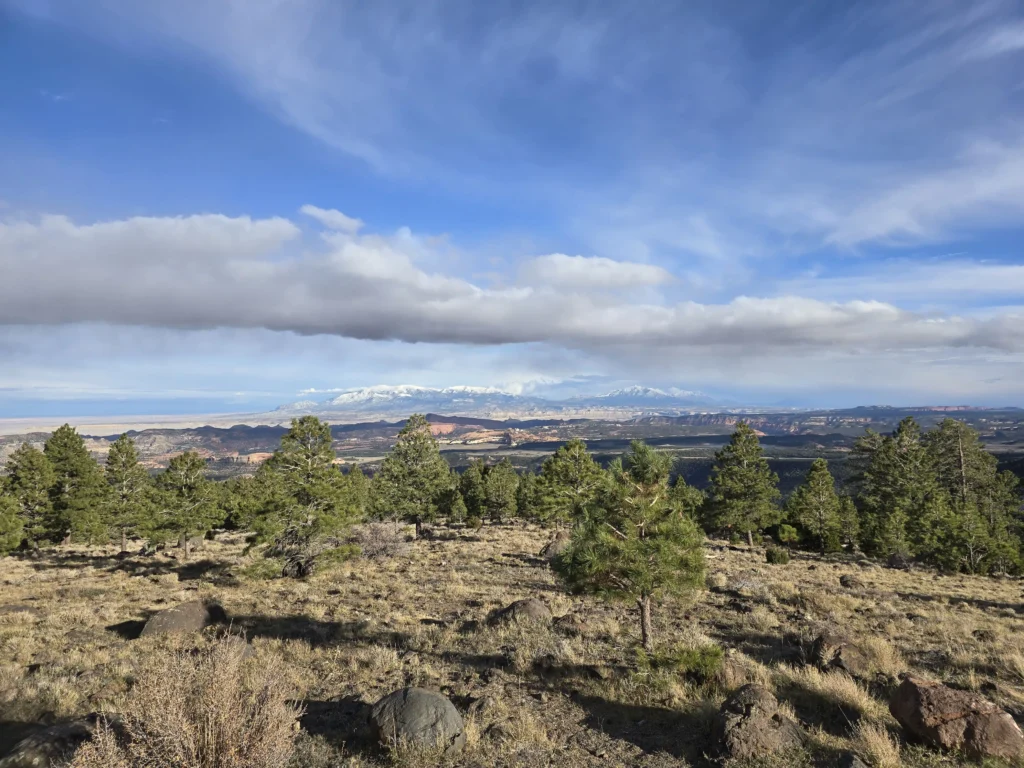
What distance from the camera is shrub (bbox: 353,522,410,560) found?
Result: 111 ft

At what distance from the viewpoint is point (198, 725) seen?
6.80m

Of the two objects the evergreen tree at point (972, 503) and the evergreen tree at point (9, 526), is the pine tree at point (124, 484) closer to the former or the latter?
the evergreen tree at point (9, 526)

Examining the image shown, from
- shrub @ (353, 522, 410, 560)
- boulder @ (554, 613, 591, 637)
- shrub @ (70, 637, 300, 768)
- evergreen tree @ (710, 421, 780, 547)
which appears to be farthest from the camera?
evergreen tree @ (710, 421, 780, 547)

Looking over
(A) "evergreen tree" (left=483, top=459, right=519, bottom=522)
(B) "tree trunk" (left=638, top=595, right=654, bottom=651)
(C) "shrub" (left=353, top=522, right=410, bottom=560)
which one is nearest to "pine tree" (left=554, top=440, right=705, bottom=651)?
(B) "tree trunk" (left=638, top=595, right=654, bottom=651)

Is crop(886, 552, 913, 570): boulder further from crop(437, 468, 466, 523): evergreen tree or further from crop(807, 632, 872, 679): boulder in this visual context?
crop(437, 468, 466, 523): evergreen tree

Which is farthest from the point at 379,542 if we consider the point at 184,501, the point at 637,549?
the point at 637,549

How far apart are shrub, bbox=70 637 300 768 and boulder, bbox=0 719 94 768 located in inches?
23.7

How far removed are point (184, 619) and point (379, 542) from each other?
1789 cm

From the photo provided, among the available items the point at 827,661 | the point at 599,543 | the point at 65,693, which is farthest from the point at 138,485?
the point at 827,661

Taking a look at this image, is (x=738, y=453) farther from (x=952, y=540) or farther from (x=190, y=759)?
(x=190, y=759)

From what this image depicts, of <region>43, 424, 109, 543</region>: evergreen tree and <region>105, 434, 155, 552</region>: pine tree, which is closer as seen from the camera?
<region>43, 424, 109, 543</region>: evergreen tree

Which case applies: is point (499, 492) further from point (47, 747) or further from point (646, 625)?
point (47, 747)

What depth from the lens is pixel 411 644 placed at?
48.5ft

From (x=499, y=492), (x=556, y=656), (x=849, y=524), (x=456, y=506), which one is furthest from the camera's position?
(x=499, y=492)
